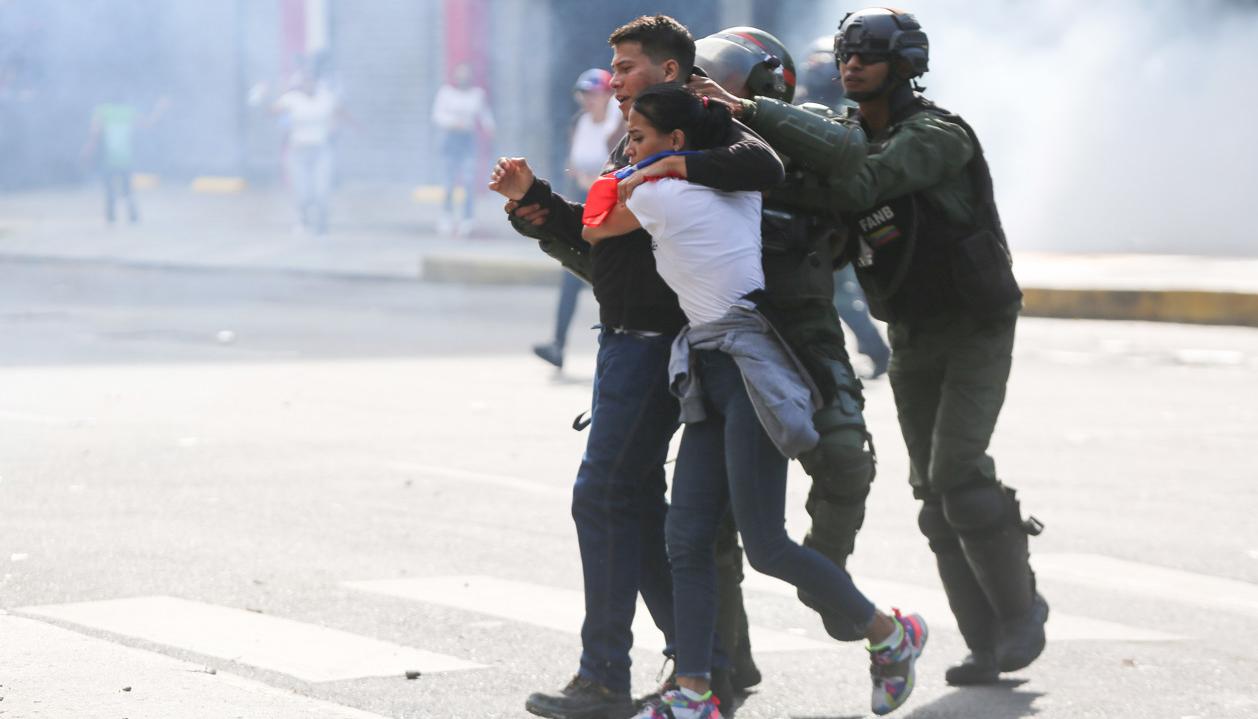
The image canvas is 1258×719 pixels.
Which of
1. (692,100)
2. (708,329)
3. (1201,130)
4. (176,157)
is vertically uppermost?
(692,100)

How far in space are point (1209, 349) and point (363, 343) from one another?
491 cm

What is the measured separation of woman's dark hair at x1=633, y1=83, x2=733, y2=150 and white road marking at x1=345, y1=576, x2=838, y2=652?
5.24 feet

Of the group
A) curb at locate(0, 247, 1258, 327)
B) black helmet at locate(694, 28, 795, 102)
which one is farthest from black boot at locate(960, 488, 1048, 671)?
curb at locate(0, 247, 1258, 327)

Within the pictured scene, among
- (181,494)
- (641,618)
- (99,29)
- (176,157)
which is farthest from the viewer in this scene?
(176,157)

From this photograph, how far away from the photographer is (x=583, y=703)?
15.1ft

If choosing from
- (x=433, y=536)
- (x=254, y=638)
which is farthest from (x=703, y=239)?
(x=433, y=536)

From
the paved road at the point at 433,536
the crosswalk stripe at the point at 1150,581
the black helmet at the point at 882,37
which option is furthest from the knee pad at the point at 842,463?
the crosswalk stripe at the point at 1150,581

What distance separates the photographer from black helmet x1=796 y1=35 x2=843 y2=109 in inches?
388

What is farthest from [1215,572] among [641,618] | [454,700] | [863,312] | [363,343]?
[363,343]

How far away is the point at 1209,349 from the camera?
12.5 metres

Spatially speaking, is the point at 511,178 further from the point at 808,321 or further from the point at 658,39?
the point at 808,321

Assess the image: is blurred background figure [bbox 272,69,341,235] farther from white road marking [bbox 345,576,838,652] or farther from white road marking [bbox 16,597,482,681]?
white road marking [bbox 16,597,482,681]

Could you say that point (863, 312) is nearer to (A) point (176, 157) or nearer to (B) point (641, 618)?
(B) point (641, 618)

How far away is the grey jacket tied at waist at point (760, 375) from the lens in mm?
4316
